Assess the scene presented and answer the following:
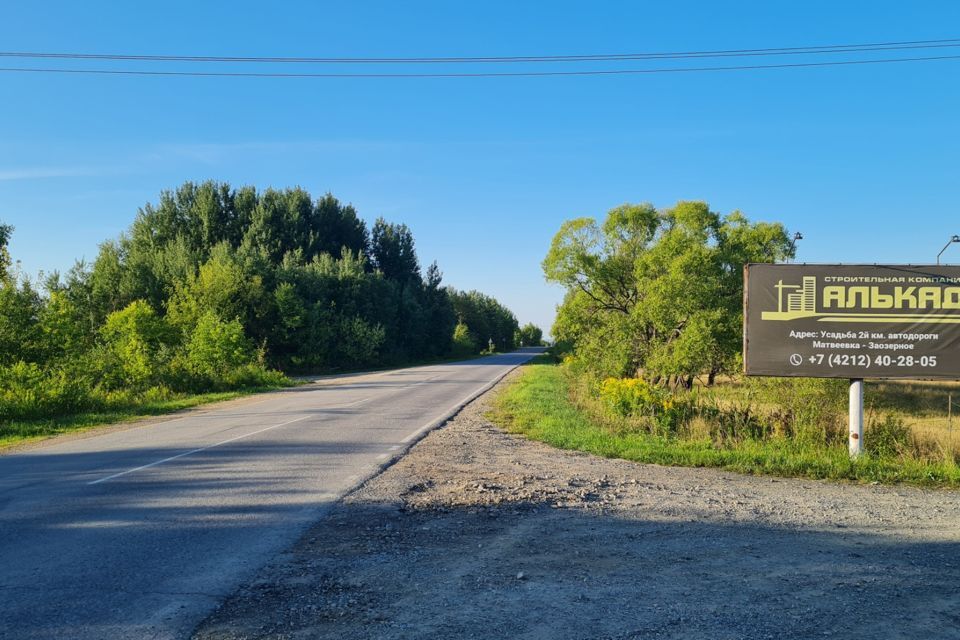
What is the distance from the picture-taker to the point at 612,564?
5.82m

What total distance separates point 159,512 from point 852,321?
11.2 metres

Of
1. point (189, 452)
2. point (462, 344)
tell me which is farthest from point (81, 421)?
point (462, 344)

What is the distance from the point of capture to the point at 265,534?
671 cm

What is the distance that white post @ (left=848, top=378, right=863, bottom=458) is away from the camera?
37.0 feet

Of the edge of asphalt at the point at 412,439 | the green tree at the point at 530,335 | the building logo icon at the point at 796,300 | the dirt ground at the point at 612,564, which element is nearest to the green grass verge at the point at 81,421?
the edge of asphalt at the point at 412,439

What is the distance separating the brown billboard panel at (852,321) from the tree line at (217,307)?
697 inches

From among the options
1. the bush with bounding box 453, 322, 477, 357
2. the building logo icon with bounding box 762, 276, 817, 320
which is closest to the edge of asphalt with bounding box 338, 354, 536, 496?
the building logo icon with bounding box 762, 276, 817, 320

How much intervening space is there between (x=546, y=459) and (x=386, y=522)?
178 inches

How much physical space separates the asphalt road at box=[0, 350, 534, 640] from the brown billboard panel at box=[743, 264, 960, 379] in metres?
6.99

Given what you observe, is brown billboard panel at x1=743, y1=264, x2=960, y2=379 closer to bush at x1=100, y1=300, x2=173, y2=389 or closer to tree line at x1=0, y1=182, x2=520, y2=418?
tree line at x1=0, y1=182, x2=520, y2=418

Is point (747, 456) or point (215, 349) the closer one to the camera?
point (747, 456)

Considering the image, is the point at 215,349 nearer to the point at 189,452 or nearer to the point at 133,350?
the point at 133,350

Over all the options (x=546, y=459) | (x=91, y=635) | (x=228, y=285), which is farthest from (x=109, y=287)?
(x=91, y=635)

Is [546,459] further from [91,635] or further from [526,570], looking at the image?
[91,635]
